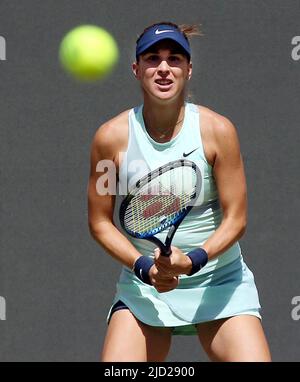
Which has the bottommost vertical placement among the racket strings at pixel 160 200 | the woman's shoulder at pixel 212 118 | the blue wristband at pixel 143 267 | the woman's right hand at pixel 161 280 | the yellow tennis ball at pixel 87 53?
the woman's right hand at pixel 161 280

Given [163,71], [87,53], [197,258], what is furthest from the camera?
[87,53]

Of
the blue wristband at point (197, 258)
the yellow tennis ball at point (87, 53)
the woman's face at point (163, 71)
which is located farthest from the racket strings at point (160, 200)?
the yellow tennis ball at point (87, 53)

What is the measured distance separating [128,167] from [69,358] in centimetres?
165

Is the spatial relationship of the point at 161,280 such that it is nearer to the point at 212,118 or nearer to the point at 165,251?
the point at 165,251

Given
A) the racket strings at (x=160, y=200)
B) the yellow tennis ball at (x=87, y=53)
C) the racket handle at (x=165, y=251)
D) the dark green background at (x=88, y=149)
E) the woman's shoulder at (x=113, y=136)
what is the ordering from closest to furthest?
the racket handle at (x=165, y=251) → the racket strings at (x=160, y=200) → the woman's shoulder at (x=113, y=136) → the yellow tennis ball at (x=87, y=53) → the dark green background at (x=88, y=149)

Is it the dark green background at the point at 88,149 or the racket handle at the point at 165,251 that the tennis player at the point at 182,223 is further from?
the dark green background at the point at 88,149

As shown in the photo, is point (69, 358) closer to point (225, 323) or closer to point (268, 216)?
point (268, 216)

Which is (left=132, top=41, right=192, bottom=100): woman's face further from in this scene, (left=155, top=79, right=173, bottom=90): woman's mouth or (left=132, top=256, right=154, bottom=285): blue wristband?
(left=132, top=256, right=154, bottom=285): blue wristband

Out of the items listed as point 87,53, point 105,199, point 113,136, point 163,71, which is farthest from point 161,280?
point 87,53

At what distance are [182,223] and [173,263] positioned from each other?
300mm

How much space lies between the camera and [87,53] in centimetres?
372

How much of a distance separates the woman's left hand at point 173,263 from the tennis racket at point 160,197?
14 centimetres

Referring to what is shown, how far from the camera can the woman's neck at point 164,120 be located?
316 centimetres

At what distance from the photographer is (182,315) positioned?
3.10 m
